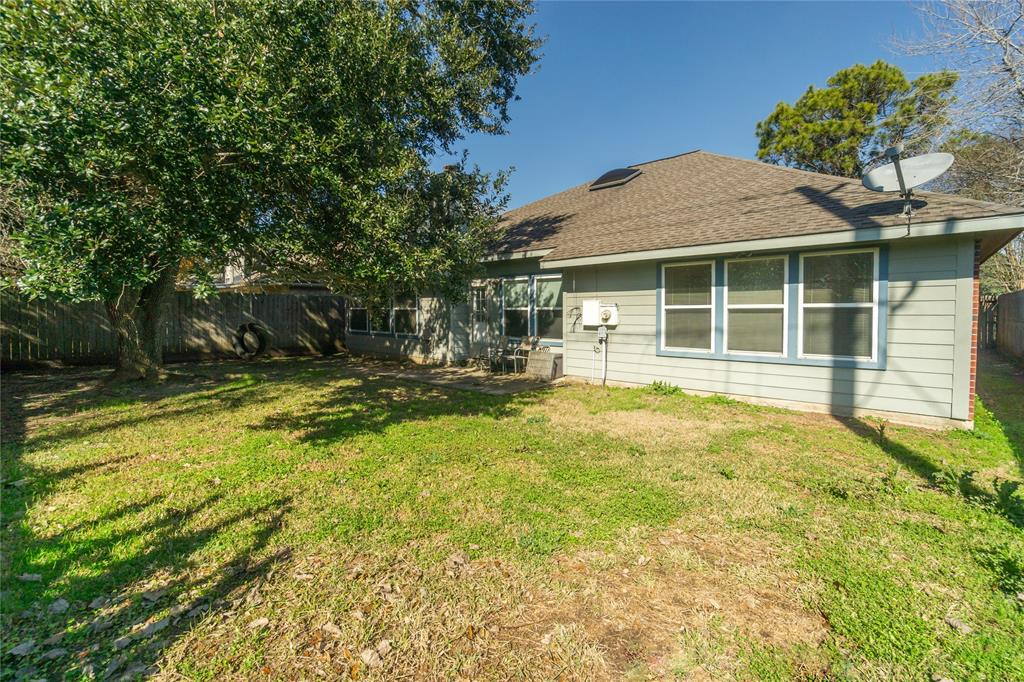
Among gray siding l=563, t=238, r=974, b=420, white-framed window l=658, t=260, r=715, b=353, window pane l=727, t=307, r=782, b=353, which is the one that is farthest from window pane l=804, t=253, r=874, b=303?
white-framed window l=658, t=260, r=715, b=353

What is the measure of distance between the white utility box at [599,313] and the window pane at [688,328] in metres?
1.05

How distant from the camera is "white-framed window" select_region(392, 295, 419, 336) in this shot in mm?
13789

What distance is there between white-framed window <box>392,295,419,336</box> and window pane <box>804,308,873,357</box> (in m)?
10.2

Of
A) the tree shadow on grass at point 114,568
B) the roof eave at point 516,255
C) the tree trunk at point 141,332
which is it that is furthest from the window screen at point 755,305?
the tree trunk at point 141,332

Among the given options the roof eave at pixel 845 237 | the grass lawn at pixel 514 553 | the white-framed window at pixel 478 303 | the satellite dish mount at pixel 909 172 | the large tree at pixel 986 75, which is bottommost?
the grass lawn at pixel 514 553

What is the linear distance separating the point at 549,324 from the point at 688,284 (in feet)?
11.7

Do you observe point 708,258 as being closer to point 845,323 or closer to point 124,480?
point 845,323

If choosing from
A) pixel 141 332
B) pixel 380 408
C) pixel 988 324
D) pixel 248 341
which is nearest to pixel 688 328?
pixel 380 408

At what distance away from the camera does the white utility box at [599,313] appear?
8812 mm

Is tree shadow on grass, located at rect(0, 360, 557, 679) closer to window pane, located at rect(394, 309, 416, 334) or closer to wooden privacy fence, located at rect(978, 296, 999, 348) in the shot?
window pane, located at rect(394, 309, 416, 334)

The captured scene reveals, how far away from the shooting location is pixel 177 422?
20.6ft

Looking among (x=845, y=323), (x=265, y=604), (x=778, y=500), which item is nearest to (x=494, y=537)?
(x=265, y=604)

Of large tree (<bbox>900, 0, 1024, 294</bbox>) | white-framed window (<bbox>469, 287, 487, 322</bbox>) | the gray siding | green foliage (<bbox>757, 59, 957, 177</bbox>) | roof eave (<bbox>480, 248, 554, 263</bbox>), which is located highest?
green foliage (<bbox>757, 59, 957, 177</bbox>)

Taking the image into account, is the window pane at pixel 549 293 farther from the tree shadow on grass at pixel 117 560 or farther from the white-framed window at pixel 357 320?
the white-framed window at pixel 357 320
